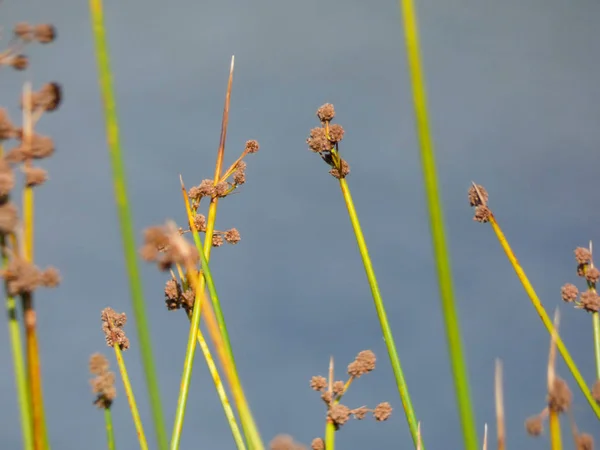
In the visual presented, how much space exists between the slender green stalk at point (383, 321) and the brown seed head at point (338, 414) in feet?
1.02

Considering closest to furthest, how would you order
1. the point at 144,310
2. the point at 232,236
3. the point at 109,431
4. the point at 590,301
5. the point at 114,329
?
1. the point at 144,310
2. the point at 109,431
3. the point at 114,329
4. the point at 590,301
5. the point at 232,236

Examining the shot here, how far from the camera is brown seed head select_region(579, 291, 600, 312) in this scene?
2.41m


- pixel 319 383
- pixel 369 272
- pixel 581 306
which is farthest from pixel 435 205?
pixel 581 306

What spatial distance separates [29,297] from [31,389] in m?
0.14

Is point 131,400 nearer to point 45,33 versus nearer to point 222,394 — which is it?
point 222,394

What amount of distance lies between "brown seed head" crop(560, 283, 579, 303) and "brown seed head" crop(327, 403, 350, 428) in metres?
1.13

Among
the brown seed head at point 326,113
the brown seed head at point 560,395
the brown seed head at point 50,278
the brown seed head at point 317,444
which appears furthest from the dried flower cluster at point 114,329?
the brown seed head at point 560,395

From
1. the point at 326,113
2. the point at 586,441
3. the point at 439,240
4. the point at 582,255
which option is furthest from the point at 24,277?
the point at 582,255

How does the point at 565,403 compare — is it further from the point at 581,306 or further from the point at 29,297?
the point at 581,306

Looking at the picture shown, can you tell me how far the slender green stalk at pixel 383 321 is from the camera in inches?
78.5

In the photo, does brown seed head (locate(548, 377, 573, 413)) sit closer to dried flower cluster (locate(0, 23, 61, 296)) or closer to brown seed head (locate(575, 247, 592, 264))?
dried flower cluster (locate(0, 23, 61, 296))

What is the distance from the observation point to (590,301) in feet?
7.92

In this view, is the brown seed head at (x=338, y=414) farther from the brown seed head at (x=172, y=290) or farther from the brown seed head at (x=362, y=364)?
the brown seed head at (x=172, y=290)

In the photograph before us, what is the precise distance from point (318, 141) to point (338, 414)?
39.9 inches
